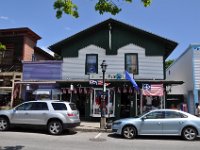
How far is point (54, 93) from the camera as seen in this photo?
21078 mm

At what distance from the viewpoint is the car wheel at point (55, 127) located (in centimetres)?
1415

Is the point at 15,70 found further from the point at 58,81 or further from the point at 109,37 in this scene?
the point at 109,37

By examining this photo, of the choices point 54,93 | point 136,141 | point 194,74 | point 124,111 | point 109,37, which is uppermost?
point 109,37

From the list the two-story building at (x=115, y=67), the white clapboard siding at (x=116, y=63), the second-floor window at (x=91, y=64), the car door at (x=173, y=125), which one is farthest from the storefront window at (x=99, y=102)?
the car door at (x=173, y=125)

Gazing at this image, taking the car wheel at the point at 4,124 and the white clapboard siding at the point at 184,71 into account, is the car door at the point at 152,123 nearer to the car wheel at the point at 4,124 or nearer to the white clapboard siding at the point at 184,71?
the car wheel at the point at 4,124

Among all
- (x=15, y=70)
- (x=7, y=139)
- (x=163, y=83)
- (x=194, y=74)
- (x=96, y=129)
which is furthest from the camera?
(x=15, y=70)

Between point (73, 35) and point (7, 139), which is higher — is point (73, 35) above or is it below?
above

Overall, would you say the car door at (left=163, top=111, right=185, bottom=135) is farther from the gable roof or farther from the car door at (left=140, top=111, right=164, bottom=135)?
the gable roof

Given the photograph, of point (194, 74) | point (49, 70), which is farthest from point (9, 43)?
point (194, 74)

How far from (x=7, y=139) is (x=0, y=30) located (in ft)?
47.6

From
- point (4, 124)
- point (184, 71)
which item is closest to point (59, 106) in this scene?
point (4, 124)

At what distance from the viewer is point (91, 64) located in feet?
70.3

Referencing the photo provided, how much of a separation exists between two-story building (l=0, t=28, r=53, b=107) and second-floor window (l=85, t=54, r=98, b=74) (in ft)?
18.1

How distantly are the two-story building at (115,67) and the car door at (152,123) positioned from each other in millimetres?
6149
